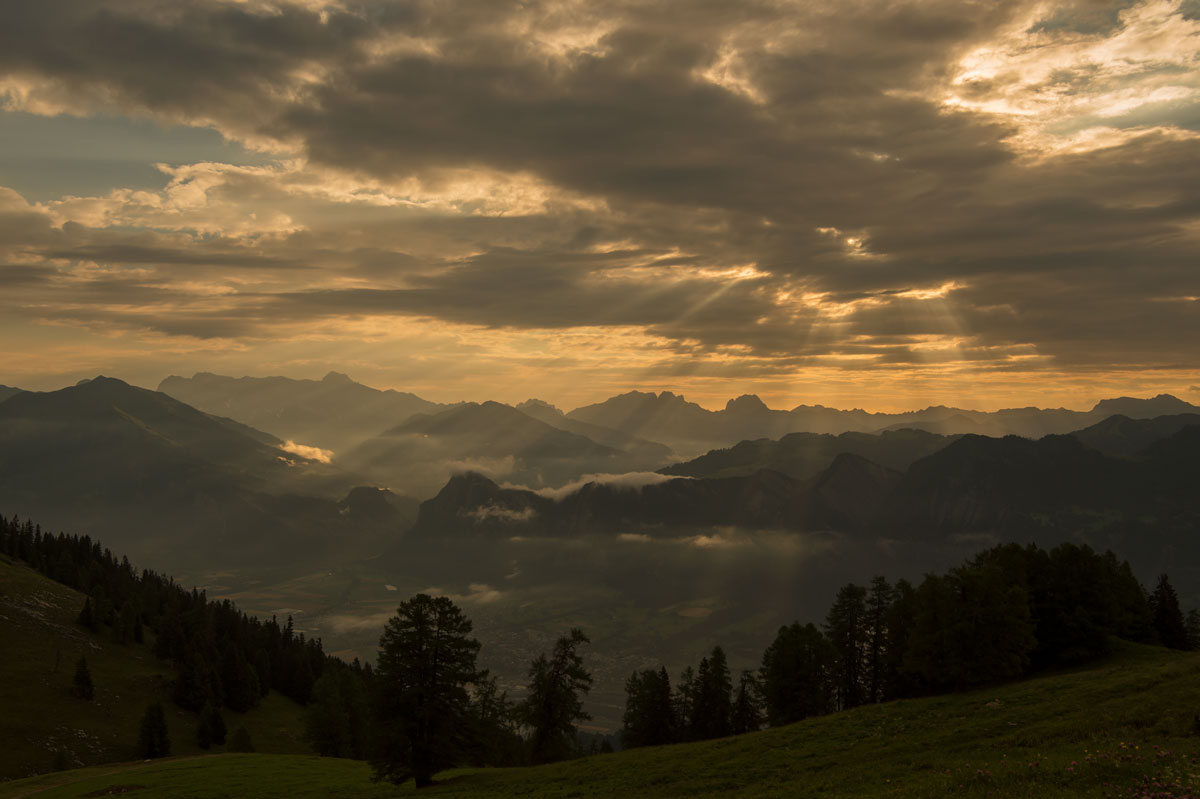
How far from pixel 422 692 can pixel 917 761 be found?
43403 millimetres

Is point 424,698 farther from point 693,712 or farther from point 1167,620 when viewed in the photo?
point 1167,620

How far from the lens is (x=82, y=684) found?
143 meters

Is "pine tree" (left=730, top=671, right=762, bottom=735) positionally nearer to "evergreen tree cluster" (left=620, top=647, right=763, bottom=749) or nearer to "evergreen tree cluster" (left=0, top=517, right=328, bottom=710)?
"evergreen tree cluster" (left=620, top=647, right=763, bottom=749)

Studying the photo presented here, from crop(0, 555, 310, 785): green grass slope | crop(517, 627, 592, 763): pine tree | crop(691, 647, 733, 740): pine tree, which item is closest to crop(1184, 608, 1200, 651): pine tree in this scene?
crop(691, 647, 733, 740): pine tree

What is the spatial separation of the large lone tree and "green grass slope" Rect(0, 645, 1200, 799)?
9.46ft

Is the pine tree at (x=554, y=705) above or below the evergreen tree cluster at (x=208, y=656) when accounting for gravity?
above

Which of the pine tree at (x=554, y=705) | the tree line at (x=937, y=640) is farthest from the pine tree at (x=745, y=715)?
the pine tree at (x=554, y=705)

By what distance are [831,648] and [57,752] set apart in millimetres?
133218

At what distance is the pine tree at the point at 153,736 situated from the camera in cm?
12262

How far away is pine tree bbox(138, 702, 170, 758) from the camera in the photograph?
123 meters

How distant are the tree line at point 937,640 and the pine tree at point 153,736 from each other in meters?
86.3

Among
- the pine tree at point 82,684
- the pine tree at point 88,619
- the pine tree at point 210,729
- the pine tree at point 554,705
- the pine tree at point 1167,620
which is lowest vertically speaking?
the pine tree at point 210,729

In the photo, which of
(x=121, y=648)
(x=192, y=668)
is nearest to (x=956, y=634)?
(x=192, y=668)

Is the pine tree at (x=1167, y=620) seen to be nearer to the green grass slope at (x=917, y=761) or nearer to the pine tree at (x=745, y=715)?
the green grass slope at (x=917, y=761)
